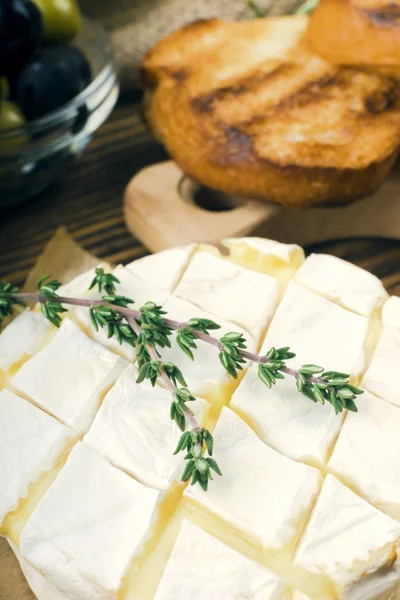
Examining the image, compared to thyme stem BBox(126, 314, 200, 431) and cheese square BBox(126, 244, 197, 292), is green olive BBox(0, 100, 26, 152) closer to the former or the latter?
cheese square BBox(126, 244, 197, 292)

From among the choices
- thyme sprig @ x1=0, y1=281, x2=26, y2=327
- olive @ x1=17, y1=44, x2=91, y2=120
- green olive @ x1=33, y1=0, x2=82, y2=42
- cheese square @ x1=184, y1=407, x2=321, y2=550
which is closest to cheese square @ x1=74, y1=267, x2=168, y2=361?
thyme sprig @ x1=0, y1=281, x2=26, y2=327

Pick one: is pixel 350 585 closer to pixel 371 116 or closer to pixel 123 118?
pixel 371 116

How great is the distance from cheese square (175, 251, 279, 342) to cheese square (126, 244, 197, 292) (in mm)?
13

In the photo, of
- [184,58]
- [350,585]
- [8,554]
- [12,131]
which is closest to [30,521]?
[8,554]

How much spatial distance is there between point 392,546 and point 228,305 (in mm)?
440

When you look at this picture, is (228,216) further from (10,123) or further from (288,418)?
(288,418)

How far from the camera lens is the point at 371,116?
4.41ft

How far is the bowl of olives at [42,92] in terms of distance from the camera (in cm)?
133

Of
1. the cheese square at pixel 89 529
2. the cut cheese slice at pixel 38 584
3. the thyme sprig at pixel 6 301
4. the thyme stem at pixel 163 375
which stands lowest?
the cut cheese slice at pixel 38 584

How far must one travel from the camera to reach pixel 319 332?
3.37ft

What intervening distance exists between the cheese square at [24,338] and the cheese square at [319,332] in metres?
0.36

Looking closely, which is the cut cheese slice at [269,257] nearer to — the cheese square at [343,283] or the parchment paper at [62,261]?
the cheese square at [343,283]

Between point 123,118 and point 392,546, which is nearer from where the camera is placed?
point 392,546

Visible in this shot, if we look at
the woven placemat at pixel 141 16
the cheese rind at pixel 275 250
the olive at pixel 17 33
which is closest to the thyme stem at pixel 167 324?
the cheese rind at pixel 275 250
